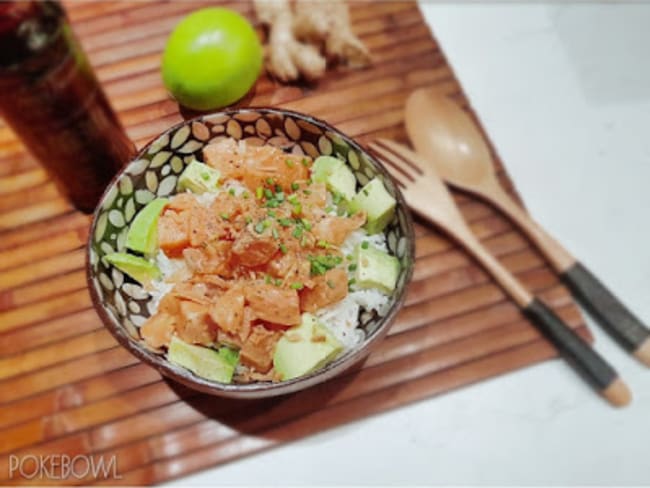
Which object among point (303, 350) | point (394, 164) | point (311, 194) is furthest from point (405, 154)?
point (303, 350)

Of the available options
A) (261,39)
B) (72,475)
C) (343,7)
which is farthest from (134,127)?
(72,475)

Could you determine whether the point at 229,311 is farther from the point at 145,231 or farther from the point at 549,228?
the point at 549,228

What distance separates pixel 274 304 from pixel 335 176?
273 mm

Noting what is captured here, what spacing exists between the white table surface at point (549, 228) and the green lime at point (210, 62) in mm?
510

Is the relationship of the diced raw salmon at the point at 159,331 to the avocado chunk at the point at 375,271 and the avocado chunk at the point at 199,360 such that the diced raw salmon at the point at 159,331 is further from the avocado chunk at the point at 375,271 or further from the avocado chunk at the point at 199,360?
the avocado chunk at the point at 375,271

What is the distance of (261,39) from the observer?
1.42m

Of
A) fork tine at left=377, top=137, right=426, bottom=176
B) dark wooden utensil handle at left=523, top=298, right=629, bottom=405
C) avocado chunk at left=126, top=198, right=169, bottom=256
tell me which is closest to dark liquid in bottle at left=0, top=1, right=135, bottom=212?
avocado chunk at left=126, top=198, right=169, bottom=256

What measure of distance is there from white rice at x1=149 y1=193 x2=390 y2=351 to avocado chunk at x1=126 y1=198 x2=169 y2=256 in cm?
2

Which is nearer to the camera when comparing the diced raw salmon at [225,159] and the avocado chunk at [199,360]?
the avocado chunk at [199,360]

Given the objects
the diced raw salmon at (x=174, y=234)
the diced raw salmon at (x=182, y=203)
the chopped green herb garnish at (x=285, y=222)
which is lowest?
the chopped green herb garnish at (x=285, y=222)

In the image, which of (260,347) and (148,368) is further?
(148,368)

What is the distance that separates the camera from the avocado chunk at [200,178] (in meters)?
1.13

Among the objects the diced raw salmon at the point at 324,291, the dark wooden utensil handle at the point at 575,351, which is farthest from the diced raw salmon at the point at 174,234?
the dark wooden utensil handle at the point at 575,351

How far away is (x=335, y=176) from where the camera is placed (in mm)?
1149
